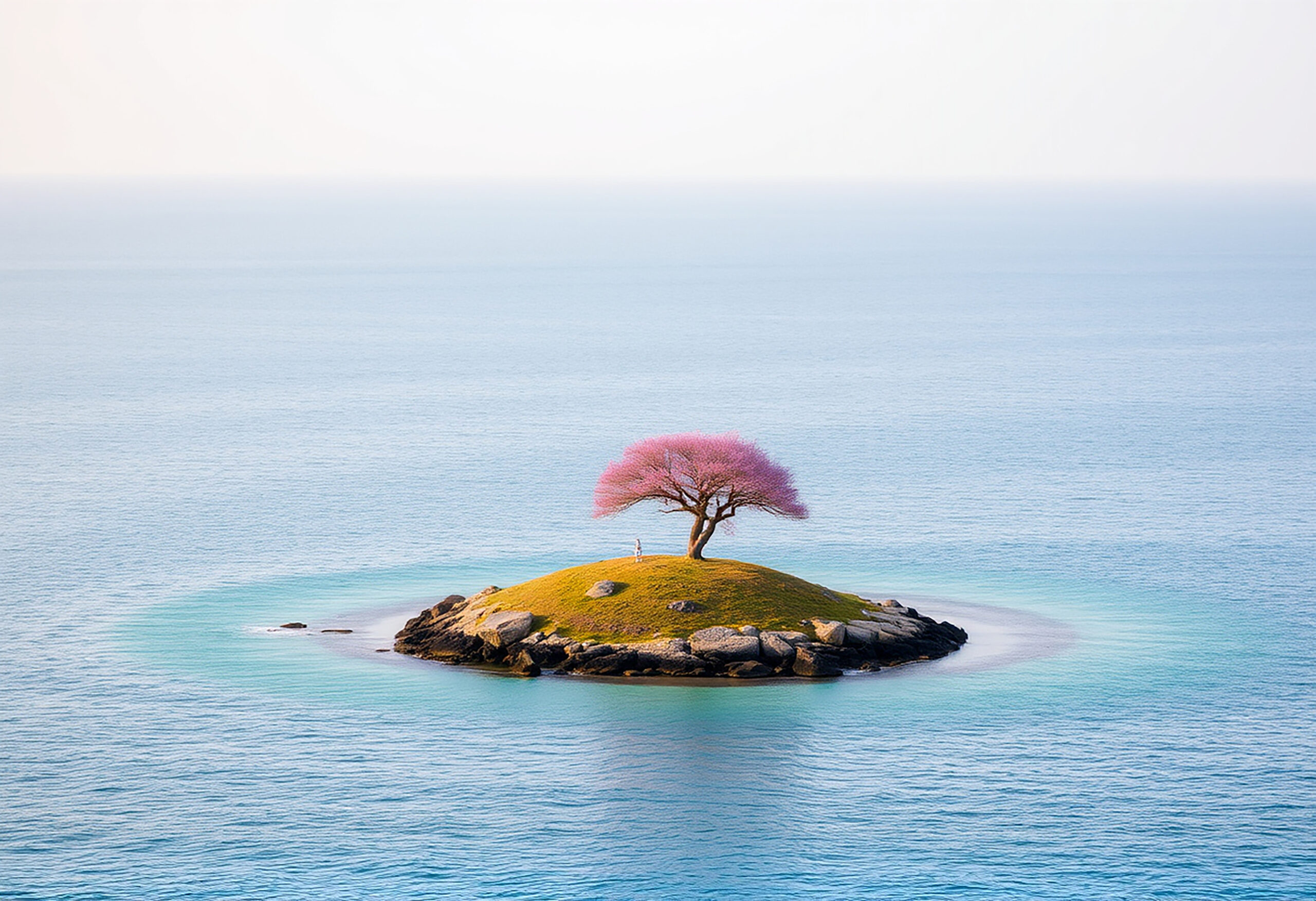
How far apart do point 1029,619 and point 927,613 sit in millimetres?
7005

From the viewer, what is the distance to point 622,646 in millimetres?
102312

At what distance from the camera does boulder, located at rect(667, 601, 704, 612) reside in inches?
4109

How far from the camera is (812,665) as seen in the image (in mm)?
101375

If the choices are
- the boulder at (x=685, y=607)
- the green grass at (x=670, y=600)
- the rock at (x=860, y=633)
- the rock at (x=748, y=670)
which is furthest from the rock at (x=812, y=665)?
the boulder at (x=685, y=607)

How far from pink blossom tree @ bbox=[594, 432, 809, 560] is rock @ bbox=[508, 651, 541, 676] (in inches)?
447

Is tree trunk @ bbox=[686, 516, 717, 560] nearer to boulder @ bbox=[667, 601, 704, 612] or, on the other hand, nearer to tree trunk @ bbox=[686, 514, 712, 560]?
tree trunk @ bbox=[686, 514, 712, 560]

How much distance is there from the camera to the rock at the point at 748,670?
101 metres

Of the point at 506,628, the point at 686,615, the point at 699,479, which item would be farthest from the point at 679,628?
the point at 699,479

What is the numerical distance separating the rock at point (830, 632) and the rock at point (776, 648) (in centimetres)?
256

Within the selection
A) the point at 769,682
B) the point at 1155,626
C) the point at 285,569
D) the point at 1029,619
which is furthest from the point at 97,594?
the point at 1155,626

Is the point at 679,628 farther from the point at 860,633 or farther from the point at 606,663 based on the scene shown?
the point at 860,633

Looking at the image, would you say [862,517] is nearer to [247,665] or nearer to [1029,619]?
[1029,619]

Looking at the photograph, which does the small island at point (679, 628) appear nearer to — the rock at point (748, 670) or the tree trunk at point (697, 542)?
the rock at point (748, 670)

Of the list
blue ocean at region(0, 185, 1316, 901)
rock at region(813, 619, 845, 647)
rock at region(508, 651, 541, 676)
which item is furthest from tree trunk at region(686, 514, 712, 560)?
blue ocean at region(0, 185, 1316, 901)
